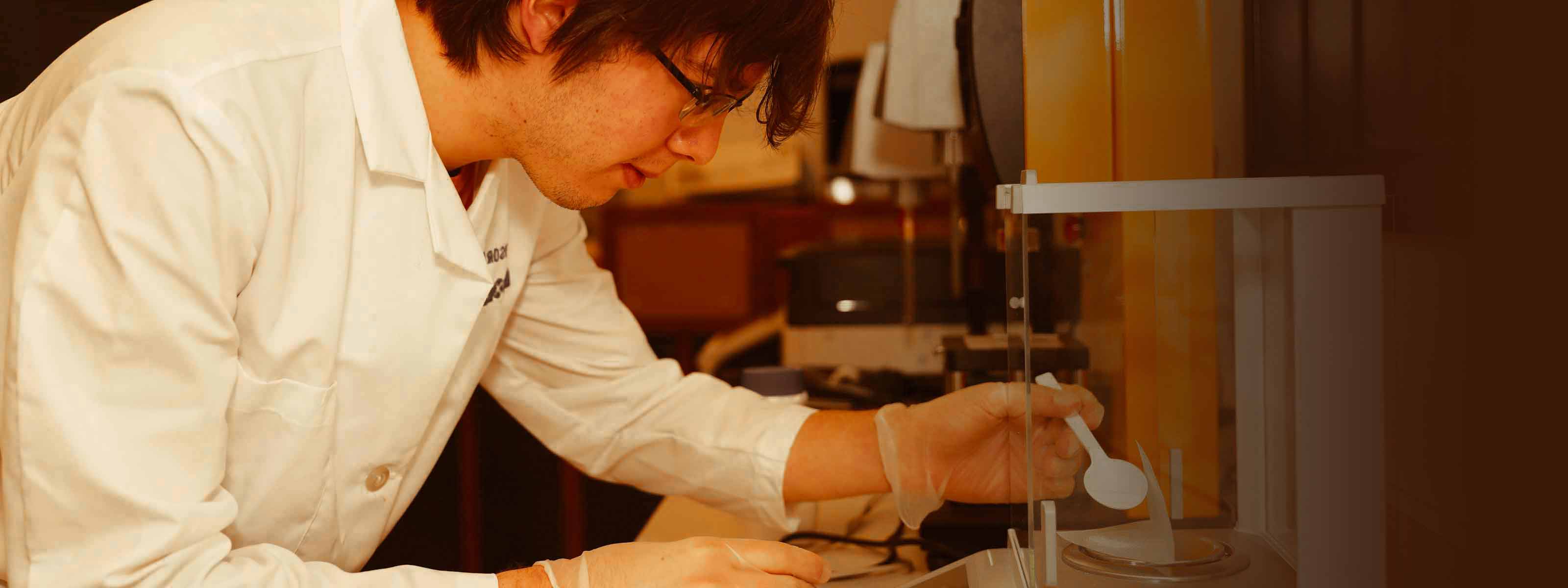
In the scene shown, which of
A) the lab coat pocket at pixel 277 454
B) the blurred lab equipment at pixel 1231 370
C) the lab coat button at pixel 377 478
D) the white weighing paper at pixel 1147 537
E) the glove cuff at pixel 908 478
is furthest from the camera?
the glove cuff at pixel 908 478

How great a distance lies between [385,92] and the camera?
2.86 feet

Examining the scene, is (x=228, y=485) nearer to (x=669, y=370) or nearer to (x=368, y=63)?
(x=368, y=63)

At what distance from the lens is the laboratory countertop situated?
3.29 ft

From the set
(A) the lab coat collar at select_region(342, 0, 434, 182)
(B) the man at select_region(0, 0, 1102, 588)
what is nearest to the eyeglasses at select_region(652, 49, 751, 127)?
(B) the man at select_region(0, 0, 1102, 588)

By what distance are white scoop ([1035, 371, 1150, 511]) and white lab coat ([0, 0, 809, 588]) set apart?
17.1 inches

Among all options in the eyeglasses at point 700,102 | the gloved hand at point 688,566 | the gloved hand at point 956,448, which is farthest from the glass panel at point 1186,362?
the eyeglasses at point 700,102

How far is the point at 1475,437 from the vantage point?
504 mm

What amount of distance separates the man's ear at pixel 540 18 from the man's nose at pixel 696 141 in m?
0.14

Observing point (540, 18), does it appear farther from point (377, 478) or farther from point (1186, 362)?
point (1186, 362)

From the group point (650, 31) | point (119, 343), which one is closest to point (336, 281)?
point (119, 343)

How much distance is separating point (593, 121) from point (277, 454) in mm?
356

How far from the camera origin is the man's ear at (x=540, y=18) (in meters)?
0.86

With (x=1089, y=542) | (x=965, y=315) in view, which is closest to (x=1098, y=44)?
(x=1089, y=542)

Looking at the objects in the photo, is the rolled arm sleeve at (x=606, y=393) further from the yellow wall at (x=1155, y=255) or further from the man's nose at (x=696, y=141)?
the yellow wall at (x=1155, y=255)
